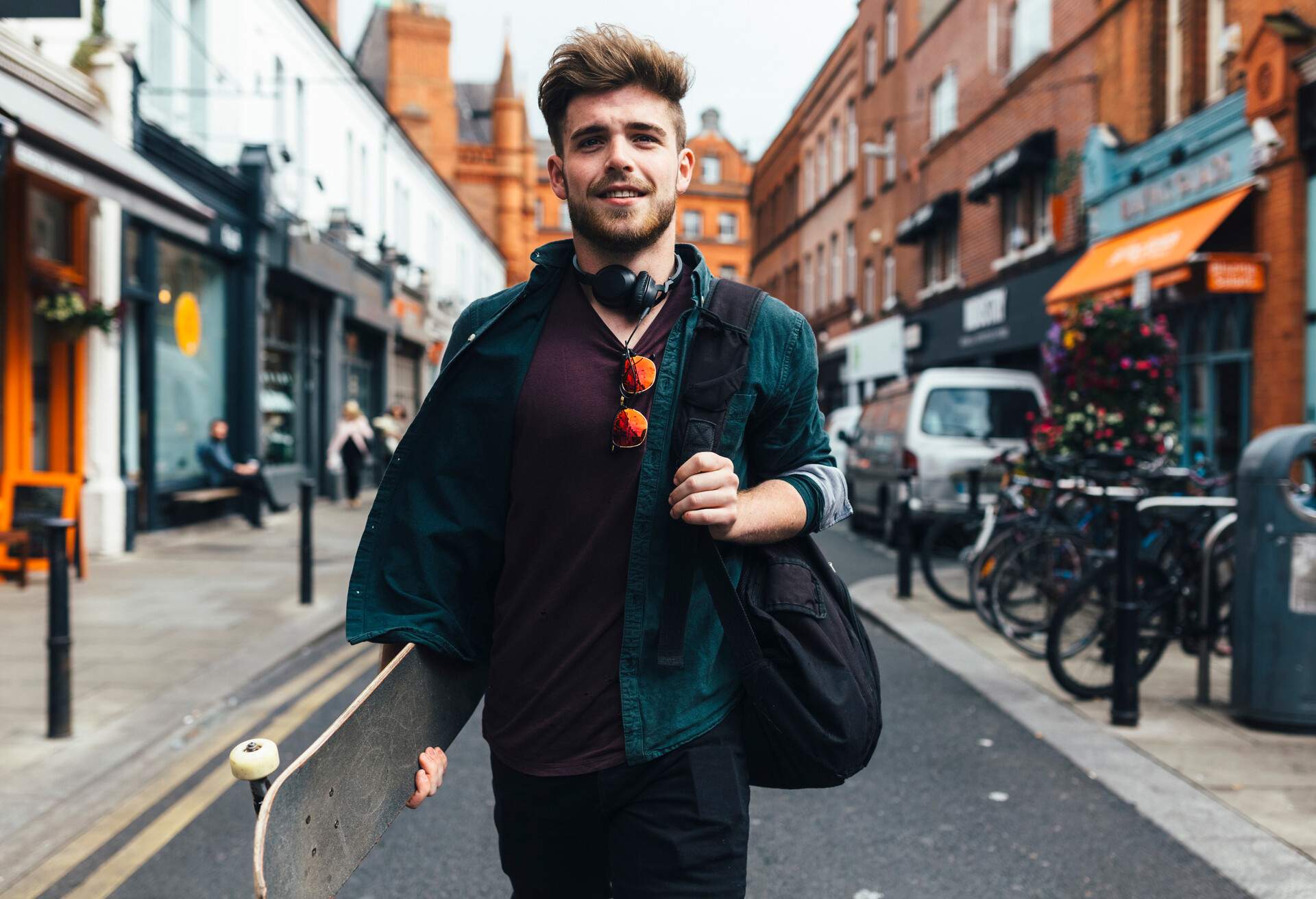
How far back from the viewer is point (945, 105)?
931 inches

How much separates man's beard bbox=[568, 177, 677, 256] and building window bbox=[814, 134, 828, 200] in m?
34.9

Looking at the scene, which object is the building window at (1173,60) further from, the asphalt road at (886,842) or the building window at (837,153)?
the building window at (837,153)

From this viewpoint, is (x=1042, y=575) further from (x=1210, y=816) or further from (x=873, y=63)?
(x=873, y=63)

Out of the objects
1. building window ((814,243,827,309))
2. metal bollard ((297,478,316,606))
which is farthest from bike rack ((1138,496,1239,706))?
building window ((814,243,827,309))

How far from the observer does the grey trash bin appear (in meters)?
5.10

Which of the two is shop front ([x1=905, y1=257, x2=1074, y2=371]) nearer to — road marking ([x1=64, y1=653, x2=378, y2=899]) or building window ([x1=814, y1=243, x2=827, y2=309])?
building window ([x1=814, y1=243, x2=827, y2=309])

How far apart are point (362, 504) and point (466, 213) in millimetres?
20067

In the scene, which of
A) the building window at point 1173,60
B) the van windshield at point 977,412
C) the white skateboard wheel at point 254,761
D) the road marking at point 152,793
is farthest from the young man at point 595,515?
the building window at point 1173,60

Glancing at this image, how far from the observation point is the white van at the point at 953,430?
1127cm

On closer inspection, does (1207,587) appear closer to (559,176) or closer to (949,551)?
(949,551)

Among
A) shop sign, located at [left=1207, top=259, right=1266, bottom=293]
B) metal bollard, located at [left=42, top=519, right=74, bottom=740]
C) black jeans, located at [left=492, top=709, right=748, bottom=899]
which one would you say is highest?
shop sign, located at [left=1207, top=259, right=1266, bottom=293]

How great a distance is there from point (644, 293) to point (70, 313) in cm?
1026

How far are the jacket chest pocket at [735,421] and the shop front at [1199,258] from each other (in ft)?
31.9

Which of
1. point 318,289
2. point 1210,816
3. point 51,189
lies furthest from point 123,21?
point 1210,816
